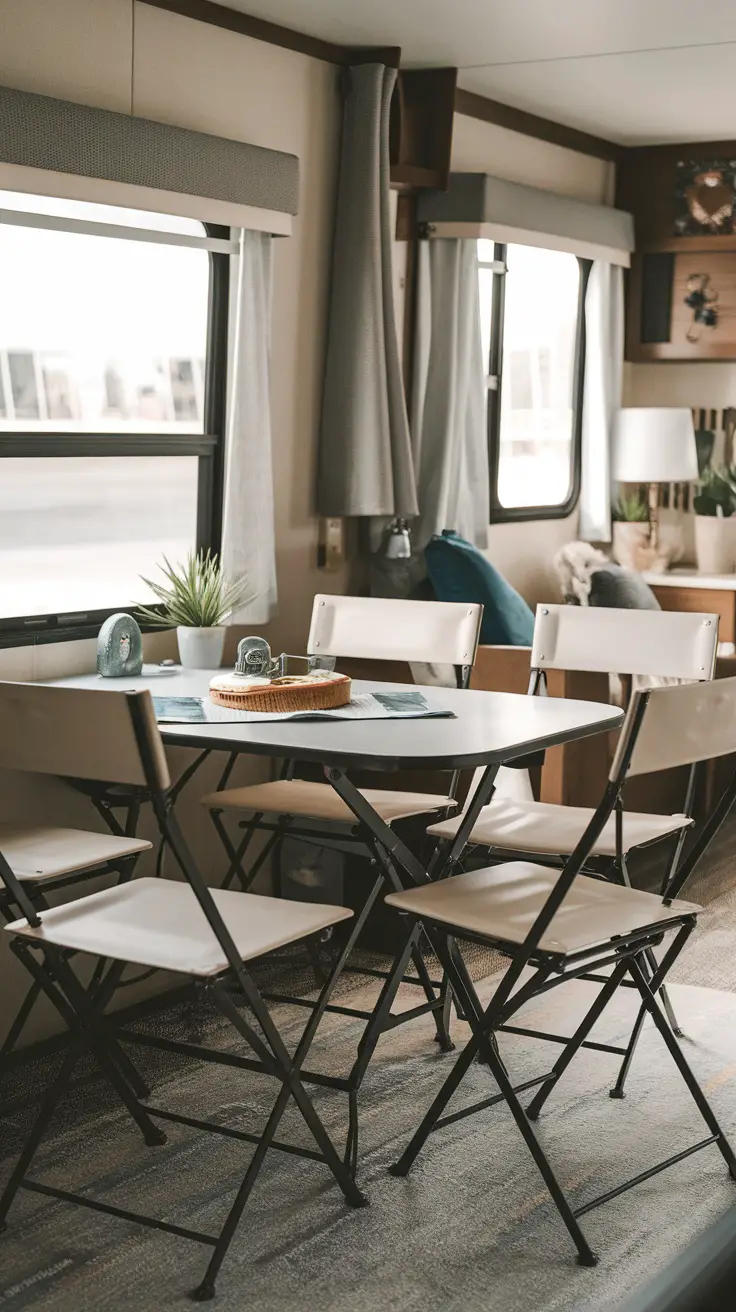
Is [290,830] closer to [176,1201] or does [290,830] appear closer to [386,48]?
[176,1201]

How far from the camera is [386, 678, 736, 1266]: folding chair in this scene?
2.53m

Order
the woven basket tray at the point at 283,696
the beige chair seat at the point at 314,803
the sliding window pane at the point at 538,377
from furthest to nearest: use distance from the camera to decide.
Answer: the sliding window pane at the point at 538,377 → the beige chair seat at the point at 314,803 → the woven basket tray at the point at 283,696

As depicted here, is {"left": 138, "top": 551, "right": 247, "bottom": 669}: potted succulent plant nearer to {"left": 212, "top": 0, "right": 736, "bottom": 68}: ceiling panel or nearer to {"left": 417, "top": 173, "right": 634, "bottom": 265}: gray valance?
{"left": 212, "top": 0, "right": 736, "bottom": 68}: ceiling panel

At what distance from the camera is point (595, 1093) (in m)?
3.30

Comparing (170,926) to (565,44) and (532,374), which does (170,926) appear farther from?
(532,374)

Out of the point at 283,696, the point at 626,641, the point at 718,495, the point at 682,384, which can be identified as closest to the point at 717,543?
the point at 718,495

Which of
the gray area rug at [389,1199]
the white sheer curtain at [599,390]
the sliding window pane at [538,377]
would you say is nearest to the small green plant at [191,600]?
the gray area rug at [389,1199]

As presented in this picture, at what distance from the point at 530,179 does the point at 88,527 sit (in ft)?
9.00

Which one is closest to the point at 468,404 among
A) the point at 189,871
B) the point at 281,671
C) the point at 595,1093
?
the point at 281,671

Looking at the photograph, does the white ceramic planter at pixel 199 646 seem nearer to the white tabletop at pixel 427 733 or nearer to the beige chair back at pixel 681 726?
the white tabletop at pixel 427 733

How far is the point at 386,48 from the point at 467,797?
2346mm

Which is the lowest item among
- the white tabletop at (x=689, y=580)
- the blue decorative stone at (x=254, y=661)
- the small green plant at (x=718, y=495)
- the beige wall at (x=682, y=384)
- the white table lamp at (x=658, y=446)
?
the blue decorative stone at (x=254, y=661)

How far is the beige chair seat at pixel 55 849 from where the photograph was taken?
115 inches

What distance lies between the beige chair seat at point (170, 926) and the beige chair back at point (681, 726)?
0.61 meters
